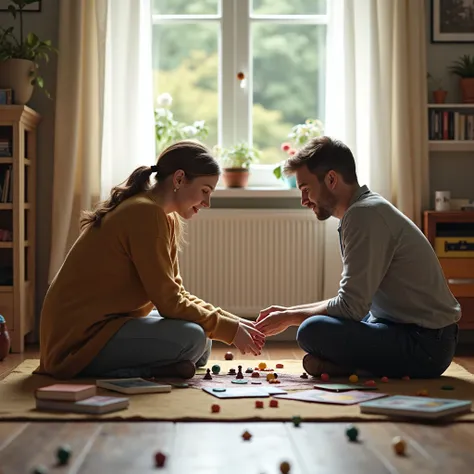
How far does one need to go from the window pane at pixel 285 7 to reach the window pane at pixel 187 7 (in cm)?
25

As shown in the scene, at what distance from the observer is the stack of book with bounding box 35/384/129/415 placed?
2375 millimetres

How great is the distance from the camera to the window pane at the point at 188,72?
5082 millimetres

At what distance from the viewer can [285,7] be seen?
506 centimetres

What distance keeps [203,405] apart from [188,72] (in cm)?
296

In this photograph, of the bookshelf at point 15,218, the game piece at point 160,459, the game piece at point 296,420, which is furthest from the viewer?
the bookshelf at point 15,218

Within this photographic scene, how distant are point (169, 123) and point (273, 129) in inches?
23.9

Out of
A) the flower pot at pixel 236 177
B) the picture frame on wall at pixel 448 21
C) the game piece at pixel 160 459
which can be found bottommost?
the game piece at pixel 160 459

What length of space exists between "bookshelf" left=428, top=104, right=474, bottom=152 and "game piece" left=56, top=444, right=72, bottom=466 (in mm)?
3336

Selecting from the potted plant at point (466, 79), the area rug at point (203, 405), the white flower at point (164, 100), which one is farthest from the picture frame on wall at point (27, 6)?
the area rug at point (203, 405)

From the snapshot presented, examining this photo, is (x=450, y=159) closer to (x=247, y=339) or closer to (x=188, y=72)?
(x=188, y=72)

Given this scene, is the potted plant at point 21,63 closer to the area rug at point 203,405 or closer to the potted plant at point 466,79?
the area rug at point 203,405

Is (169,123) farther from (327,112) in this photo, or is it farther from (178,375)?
(178,375)

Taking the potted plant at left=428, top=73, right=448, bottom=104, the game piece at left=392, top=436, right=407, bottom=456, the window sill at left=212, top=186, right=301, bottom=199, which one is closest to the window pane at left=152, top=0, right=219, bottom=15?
the window sill at left=212, top=186, right=301, bottom=199

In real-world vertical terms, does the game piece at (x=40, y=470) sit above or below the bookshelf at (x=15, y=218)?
below
